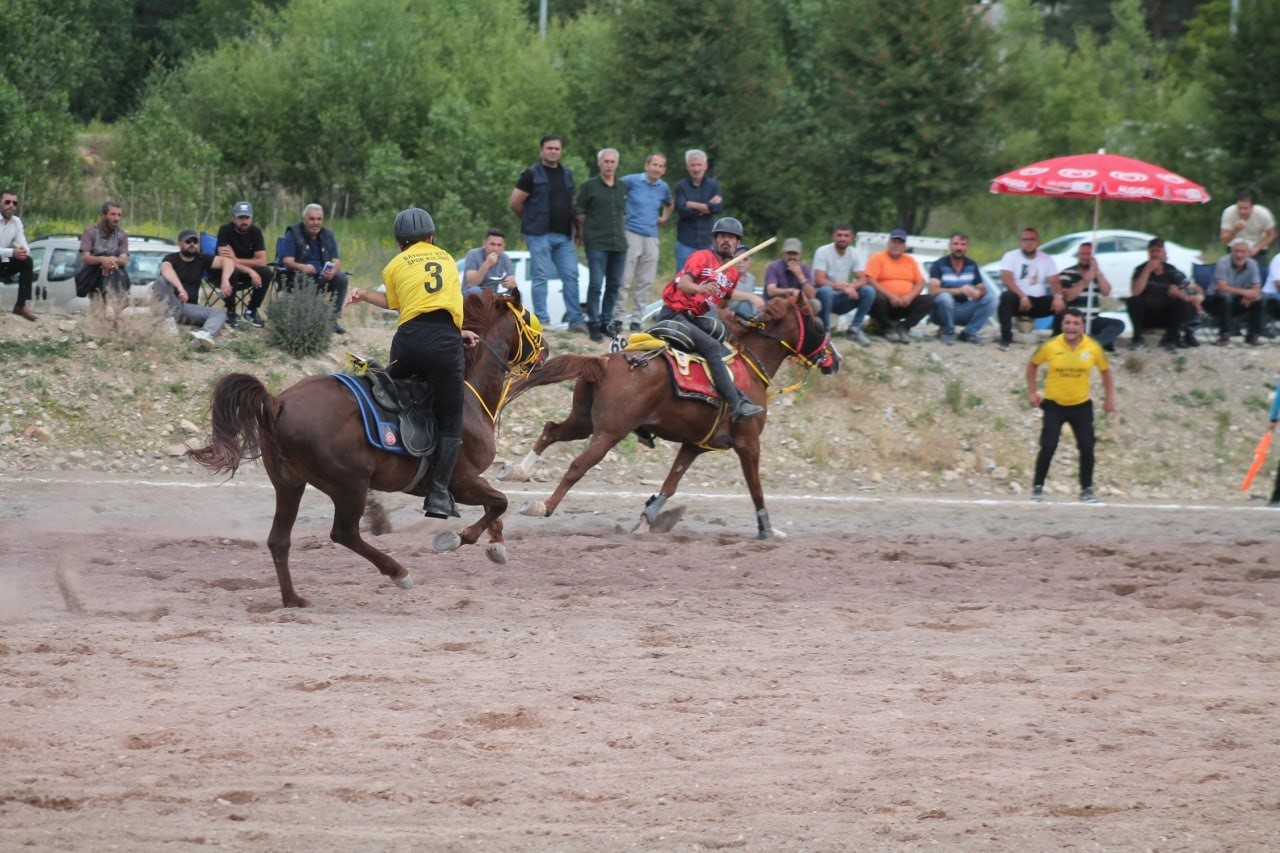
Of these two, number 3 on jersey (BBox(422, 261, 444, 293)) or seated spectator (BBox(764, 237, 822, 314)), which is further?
seated spectator (BBox(764, 237, 822, 314))

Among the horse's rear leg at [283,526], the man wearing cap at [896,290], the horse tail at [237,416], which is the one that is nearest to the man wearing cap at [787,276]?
the man wearing cap at [896,290]

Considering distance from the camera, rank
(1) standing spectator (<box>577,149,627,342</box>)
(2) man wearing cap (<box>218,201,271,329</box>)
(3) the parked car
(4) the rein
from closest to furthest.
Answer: (4) the rein → (2) man wearing cap (<box>218,201,271,329</box>) → (1) standing spectator (<box>577,149,627,342</box>) → (3) the parked car

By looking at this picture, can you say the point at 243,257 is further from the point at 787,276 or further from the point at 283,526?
the point at 283,526

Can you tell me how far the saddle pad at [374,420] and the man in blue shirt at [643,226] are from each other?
30.7 feet

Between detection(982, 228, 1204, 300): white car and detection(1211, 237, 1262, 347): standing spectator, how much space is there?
23.9 feet

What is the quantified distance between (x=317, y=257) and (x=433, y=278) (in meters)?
9.33

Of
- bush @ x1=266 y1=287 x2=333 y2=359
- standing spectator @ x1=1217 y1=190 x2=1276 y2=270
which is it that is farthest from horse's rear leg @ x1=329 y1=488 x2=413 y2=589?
standing spectator @ x1=1217 y1=190 x2=1276 y2=270

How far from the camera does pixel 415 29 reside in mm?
39500

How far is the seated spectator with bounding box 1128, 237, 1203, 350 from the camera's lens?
72.5ft

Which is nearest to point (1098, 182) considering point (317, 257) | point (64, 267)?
point (317, 257)

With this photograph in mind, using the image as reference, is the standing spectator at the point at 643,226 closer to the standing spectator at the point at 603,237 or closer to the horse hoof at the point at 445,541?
the standing spectator at the point at 603,237

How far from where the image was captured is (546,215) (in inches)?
779

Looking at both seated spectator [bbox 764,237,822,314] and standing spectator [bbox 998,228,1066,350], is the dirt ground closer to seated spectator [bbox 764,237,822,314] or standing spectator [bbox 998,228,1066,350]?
seated spectator [bbox 764,237,822,314]

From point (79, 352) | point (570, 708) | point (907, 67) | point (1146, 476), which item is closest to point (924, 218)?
point (907, 67)
